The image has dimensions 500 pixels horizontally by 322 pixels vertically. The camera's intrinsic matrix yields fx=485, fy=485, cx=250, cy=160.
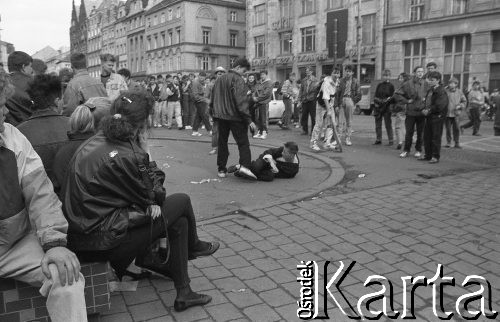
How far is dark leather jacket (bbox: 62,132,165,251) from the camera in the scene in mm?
3008

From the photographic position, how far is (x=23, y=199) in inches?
104

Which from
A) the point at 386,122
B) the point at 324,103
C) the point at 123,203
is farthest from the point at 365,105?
the point at 123,203

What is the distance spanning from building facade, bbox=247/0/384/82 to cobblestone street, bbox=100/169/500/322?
28.7 metres

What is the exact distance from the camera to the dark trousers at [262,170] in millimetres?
7707

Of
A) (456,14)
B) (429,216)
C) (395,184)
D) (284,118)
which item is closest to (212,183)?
(395,184)

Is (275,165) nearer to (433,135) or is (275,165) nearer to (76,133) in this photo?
(433,135)

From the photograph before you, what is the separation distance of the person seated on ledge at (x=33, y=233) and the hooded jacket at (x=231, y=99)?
502 cm

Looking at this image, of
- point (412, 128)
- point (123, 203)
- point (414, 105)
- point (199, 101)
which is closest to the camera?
point (123, 203)

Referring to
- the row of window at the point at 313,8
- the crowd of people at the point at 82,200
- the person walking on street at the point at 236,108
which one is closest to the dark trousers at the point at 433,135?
the person walking on street at the point at 236,108

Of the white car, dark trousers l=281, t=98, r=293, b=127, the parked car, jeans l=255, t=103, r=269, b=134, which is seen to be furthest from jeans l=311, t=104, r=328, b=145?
the parked car

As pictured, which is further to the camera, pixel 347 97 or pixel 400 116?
pixel 347 97

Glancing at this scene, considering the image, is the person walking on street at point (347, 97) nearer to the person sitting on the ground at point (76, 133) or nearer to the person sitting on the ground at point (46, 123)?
the person sitting on the ground at point (46, 123)

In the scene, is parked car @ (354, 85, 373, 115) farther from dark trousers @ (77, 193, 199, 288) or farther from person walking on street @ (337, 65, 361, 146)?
dark trousers @ (77, 193, 199, 288)

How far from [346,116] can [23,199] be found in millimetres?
10292
